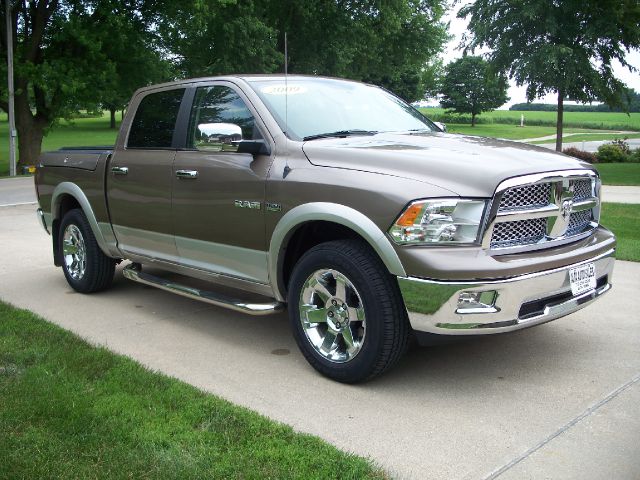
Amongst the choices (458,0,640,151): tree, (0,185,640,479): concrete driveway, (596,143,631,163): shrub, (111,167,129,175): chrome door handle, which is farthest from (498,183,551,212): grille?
(596,143,631,163): shrub

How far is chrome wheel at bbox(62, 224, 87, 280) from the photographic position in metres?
6.72

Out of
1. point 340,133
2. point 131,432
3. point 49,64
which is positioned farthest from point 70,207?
point 49,64

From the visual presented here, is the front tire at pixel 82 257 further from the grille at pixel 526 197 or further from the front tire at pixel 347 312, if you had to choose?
the grille at pixel 526 197

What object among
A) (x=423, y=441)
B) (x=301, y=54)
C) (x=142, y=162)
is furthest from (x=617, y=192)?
(x=301, y=54)

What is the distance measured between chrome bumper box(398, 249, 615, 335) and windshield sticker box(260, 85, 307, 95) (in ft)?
6.16

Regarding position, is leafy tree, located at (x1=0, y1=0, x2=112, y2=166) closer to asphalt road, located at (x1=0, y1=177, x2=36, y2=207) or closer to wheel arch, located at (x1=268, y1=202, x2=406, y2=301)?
asphalt road, located at (x1=0, y1=177, x2=36, y2=207)

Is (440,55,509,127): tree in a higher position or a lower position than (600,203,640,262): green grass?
higher

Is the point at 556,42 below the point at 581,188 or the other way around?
the other way around

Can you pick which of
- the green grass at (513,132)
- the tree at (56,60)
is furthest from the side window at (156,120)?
the green grass at (513,132)

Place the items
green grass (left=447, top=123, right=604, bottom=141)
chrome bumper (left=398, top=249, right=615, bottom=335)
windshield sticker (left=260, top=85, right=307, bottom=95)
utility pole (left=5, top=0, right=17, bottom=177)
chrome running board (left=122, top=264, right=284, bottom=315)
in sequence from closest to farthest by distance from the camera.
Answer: chrome bumper (left=398, top=249, right=615, bottom=335) → chrome running board (left=122, top=264, right=284, bottom=315) → windshield sticker (left=260, top=85, right=307, bottom=95) → utility pole (left=5, top=0, right=17, bottom=177) → green grass (left=447, top=123, right=604, bottom=141)

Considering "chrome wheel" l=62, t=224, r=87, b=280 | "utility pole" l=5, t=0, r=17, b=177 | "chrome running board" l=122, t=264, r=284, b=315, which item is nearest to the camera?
"chrome running board" l=122, t=264, r=284, b=315

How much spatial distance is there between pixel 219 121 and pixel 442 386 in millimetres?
2479

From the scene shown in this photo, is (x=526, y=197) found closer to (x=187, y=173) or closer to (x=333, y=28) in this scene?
(x=187, y=173)

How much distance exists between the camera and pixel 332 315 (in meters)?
4.38
